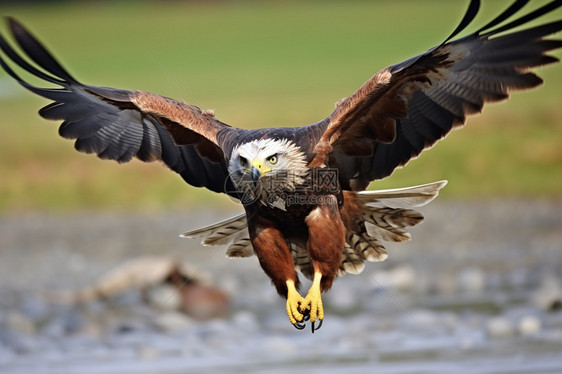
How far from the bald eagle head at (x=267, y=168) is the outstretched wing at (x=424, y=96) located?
0.24 meters

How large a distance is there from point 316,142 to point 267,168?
52cm

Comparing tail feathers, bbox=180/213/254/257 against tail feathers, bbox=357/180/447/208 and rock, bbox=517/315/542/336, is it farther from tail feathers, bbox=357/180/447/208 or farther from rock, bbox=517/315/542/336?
rock, bbox=517/315/542/336

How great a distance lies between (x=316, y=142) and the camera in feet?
25.3

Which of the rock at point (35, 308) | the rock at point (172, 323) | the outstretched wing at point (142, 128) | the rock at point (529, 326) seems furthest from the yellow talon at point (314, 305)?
the rock at point (35, 308)

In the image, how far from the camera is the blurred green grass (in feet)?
55.3

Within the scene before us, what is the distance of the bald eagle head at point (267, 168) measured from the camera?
24.0 ft

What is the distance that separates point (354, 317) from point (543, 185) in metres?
6.51

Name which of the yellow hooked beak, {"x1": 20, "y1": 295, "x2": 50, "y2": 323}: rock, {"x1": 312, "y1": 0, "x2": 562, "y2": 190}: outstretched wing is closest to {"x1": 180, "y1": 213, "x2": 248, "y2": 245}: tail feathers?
{"x1": 312, "y1": 0, "x2": 562, "y2": 190}: outstretched wing

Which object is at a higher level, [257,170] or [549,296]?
[549,296]

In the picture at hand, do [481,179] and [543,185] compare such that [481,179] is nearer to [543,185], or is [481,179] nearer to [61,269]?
[543,185]

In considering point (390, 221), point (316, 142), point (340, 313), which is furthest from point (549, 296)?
point (316, 142)

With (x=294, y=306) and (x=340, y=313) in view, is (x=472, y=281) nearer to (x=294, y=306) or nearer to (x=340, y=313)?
(x=340, y=313)

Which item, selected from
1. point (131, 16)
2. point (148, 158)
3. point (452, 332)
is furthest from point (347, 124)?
point (131, 16)

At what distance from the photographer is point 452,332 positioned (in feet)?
30.6
